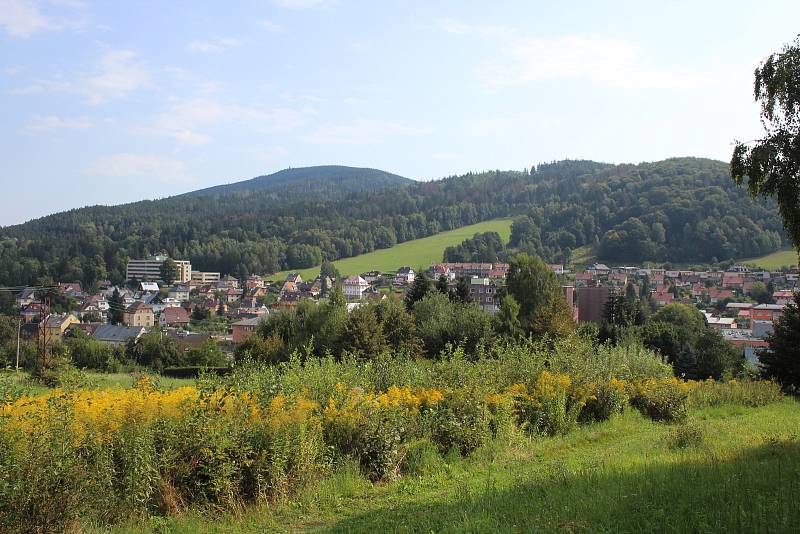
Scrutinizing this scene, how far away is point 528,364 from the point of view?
14.3 metres

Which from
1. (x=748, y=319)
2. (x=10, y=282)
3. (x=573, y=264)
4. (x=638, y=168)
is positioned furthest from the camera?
(x=638, y=168)

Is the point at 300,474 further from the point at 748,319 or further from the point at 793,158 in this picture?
the point at 748,319

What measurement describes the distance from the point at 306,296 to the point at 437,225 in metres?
63.9

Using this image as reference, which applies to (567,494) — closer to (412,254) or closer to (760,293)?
(760,293)

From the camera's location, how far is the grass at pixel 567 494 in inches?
244

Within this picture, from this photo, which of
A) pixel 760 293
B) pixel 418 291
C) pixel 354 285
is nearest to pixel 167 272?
pixel 354 285

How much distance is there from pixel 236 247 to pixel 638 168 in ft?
308

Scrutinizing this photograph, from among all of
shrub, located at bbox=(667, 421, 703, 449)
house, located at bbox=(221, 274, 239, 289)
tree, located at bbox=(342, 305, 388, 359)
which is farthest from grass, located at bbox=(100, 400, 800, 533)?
house, located at bbox=(221, 274, 239, 289)

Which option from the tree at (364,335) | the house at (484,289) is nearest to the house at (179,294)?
the house at (484,289)

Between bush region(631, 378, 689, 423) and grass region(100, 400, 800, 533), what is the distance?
325 centimetres

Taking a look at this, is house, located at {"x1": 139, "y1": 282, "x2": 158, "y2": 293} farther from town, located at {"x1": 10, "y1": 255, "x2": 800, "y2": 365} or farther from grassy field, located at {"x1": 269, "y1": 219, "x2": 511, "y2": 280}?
grassy field, located at {"x1": 269, "y1": 219, "x2": 511, "y2": 280}

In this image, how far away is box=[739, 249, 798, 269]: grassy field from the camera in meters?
95.4

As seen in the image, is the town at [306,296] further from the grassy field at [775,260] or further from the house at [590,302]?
the grassy field at [775,260]

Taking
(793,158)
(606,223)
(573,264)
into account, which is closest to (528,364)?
(793,158)
